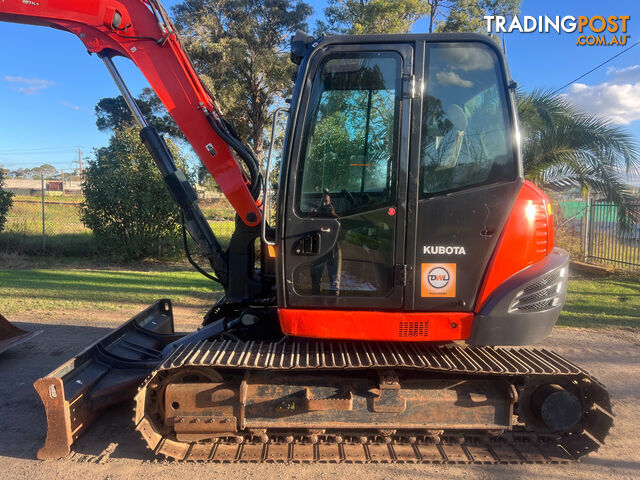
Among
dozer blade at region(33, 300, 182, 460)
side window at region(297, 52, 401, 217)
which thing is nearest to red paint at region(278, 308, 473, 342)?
side window at region(297, 52, 401, 217)

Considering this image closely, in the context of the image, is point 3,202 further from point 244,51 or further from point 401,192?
point 401,192

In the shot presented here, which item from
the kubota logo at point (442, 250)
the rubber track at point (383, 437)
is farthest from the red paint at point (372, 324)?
the kubota logo at point (442, 250)

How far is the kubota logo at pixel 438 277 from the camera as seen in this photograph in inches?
126

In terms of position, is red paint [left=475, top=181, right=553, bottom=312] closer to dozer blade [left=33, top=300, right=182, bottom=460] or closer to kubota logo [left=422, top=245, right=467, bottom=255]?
kubota logo [left=422, top=245, right=467, bottom=255]

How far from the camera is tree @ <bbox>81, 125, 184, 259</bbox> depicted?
40.2 ft

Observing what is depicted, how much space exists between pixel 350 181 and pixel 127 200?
414 inches

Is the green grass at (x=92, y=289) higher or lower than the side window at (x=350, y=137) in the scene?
lower

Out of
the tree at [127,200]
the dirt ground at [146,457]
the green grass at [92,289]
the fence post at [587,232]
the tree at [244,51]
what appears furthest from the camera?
the tree at [244,51]

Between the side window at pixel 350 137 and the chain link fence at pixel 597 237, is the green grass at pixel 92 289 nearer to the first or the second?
the side window at pixel 350 137

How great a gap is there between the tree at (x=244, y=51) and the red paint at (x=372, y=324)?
13.3 meters

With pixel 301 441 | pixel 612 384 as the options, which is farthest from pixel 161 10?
pixel 612 384

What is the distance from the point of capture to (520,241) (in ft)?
10.4

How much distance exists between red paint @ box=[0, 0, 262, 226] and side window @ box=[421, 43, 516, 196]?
1615mm

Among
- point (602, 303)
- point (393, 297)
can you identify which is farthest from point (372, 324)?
point (602, 303)
